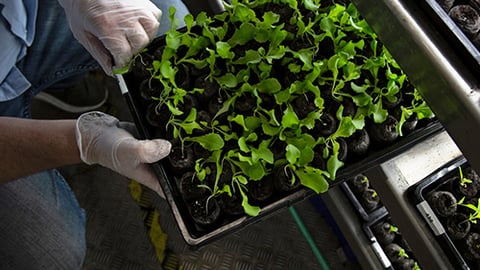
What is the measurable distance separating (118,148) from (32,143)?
26 cm

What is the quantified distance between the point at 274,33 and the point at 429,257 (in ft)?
1.81

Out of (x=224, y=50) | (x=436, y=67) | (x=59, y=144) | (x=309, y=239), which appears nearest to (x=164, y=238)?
(x=309, y=239)

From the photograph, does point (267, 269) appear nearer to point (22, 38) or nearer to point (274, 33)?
point (274, 33)

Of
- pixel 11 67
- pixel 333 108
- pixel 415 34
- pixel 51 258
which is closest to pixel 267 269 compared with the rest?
pixel 51 258

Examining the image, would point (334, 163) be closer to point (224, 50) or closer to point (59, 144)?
point (224, 50)

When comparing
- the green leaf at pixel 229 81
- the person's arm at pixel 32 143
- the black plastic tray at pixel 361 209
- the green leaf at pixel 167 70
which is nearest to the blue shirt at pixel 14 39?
the person's arm at pixel 32 143

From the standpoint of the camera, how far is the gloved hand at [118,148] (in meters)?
0.92

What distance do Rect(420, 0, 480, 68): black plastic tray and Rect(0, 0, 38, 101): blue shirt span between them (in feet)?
3.12

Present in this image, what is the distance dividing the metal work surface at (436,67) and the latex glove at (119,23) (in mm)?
568

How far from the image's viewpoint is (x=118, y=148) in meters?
0.99

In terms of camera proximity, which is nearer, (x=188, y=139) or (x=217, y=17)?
(x=188, y=139)

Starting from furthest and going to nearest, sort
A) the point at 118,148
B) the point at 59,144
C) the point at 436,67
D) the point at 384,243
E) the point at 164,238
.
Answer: the point at 164,238, the point at 384,243, the point at 59,144, the point at 118,148, the point at 436,67

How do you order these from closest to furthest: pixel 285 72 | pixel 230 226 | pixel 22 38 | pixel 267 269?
pixel 230 226, pixel 285 72, pixel 22 38, pixel 267 269

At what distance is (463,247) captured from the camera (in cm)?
100
